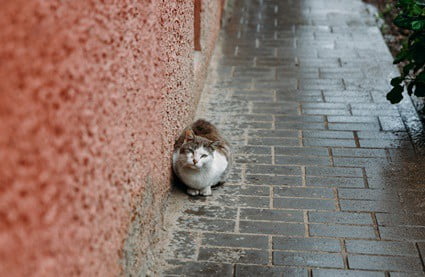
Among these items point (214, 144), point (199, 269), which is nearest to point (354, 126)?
point (214, 144)

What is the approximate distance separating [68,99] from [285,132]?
3.32 metres

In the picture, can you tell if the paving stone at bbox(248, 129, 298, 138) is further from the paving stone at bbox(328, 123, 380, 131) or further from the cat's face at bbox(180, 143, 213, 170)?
the cat's face at bbox(180, 143, 213, 170)

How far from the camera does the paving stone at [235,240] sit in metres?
3.56

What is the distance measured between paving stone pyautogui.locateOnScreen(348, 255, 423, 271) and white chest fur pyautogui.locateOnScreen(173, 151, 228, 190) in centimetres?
116

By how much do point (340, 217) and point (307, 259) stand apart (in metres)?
0.59

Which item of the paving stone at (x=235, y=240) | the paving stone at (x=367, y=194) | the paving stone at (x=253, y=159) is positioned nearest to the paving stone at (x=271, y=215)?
the paving stone at (x=235, y=240)

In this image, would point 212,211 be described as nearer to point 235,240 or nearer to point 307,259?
point 235,240

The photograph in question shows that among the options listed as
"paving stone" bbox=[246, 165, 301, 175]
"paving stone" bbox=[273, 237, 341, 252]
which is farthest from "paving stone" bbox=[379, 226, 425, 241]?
"paving stone" bbox=[246, 165, 301, 175]

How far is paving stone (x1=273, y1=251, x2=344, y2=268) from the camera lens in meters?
3.37

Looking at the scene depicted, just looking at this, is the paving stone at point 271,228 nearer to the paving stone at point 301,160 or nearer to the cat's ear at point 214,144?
the cat's ear at point 214,144

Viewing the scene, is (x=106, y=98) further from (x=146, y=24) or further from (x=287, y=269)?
(x=287, y=269)

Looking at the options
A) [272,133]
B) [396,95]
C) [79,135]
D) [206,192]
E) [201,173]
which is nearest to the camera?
[79,135]

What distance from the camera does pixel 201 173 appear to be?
4039mm

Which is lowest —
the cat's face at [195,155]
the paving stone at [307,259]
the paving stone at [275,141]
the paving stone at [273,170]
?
the paving stone at [275,141]
